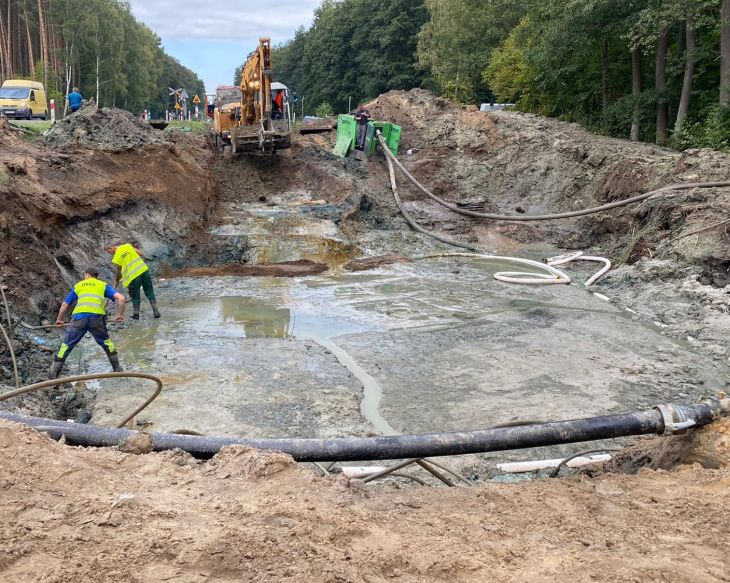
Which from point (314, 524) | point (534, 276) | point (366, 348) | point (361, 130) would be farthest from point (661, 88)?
point (314, 524)

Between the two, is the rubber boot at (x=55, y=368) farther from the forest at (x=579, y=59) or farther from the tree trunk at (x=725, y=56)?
the tree trunk at (x=725, y=56)

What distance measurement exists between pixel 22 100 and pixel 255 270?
18.7 meters

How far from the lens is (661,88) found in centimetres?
2325

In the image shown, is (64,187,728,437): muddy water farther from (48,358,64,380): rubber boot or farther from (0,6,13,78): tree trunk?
(0,6,13,78): tree trunk

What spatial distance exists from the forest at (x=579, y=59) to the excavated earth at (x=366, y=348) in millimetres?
3678

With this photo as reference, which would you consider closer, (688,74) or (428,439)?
(428,439)

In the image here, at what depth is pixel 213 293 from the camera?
Answer: 12.4 m

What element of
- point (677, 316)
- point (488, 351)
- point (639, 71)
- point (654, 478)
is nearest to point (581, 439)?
point (654, 478)

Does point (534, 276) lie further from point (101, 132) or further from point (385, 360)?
point (101, 132)

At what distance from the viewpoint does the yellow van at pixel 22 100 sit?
2598 cm

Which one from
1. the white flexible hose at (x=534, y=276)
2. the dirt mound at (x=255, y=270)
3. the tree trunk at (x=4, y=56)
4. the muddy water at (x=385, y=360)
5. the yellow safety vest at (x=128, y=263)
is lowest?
the muddy water at (x=385, y=360)

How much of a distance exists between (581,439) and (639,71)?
80.7 feet

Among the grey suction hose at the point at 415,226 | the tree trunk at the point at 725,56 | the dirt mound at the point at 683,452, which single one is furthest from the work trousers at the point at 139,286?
the tree trunk at the point at 725,56

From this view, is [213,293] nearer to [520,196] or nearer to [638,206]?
[638,206]
